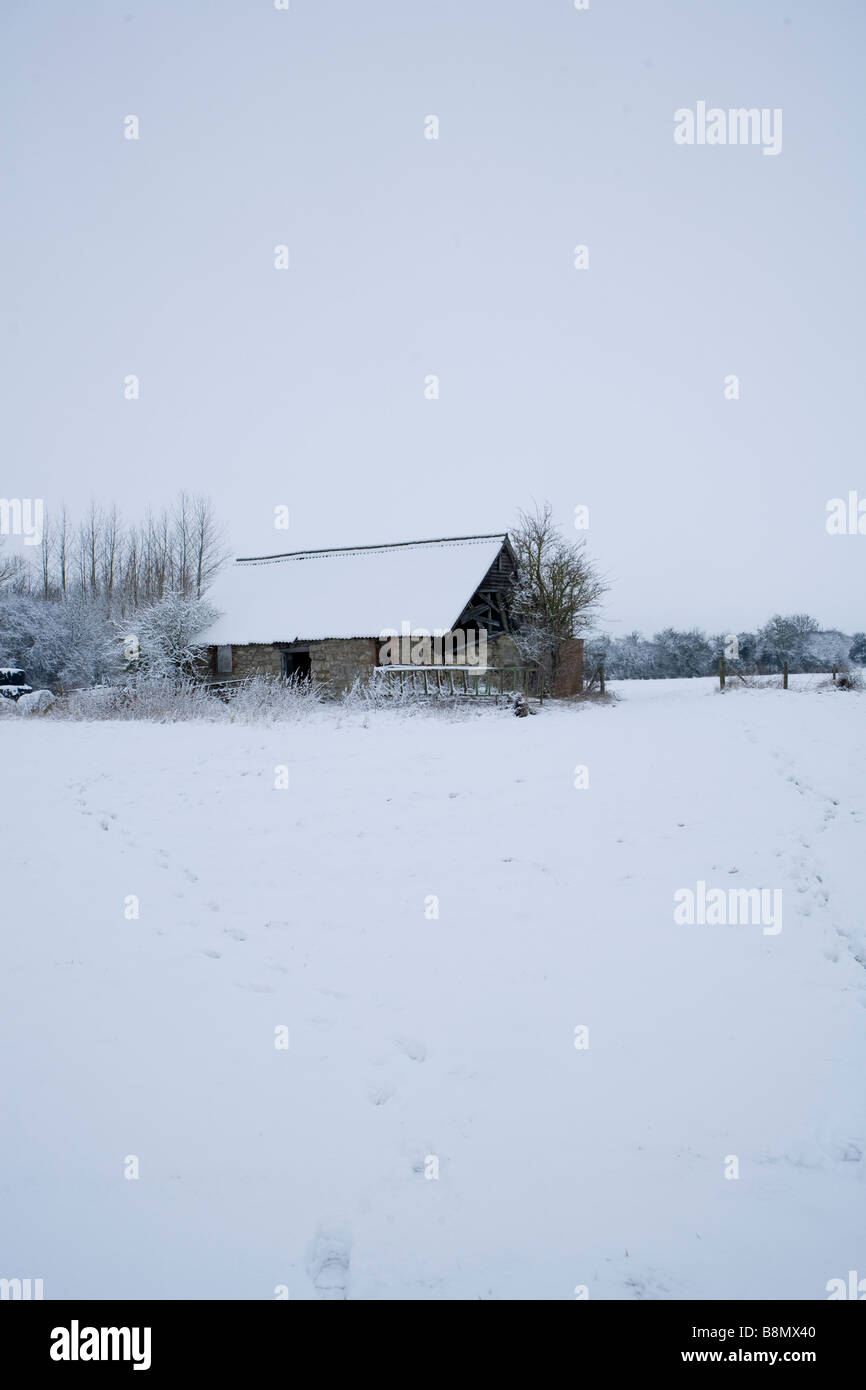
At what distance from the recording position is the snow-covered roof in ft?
75.6

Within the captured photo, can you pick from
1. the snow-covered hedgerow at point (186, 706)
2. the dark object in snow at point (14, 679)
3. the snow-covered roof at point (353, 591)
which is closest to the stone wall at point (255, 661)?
the snow-covered roof at point (353, 591)

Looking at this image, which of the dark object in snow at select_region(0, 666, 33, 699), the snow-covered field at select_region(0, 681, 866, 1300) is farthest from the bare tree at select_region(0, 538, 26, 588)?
the snow-covered field at select_region(0, 681, 866, 1300)

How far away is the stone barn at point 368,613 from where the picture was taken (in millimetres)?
22609

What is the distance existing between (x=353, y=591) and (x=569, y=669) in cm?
817

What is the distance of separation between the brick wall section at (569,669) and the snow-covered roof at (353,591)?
404 cm

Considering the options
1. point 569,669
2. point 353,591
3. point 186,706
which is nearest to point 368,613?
point 353,591

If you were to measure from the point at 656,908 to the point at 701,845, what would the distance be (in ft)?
4.88

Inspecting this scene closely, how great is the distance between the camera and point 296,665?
85.3 ft

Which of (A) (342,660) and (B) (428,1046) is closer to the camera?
(B) (428,1046)

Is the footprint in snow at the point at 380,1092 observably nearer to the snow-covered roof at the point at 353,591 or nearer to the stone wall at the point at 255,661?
the snow-covered roof at the point at 353,591

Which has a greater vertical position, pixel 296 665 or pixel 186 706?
pixel 296 665

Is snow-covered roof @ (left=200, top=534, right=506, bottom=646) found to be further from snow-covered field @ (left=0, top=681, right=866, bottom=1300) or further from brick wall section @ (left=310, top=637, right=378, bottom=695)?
snow-covered field @ (left=0, top=681, right=866, bottom=1300)

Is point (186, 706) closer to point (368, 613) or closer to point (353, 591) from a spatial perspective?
point (368, 613)
